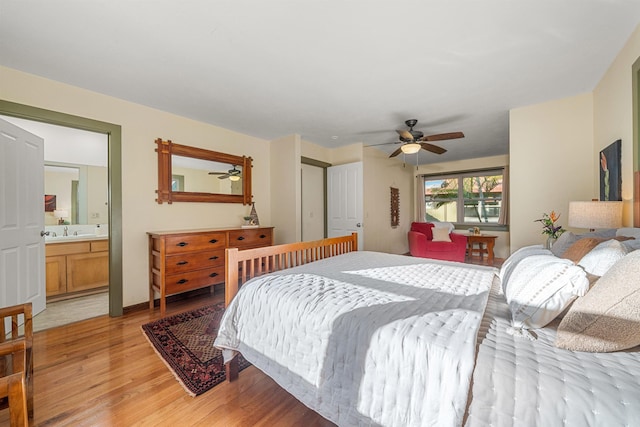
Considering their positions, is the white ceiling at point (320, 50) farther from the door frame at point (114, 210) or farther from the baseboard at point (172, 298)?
the baseboard at point (172, 298)

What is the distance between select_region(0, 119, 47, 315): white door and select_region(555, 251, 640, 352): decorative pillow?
393cm

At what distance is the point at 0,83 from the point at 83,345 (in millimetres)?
2403

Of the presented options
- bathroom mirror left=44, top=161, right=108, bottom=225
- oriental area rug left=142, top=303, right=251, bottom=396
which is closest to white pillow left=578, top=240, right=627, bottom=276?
oriental area rug left=142, top=303, right=251, bottom=396

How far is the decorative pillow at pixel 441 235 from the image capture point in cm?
516

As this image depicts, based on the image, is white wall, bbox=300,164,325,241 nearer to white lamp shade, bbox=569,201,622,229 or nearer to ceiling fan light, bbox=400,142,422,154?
ceiling fan light, bbox=400,142,422,154

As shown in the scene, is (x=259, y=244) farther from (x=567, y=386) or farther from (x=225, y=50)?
(x=567, y=386)

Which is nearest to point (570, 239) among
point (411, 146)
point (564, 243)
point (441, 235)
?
point (564, 243)

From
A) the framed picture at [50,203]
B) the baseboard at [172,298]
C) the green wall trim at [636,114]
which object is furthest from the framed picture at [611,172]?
the framed picture at [50,203]

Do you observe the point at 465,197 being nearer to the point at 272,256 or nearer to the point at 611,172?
the point at 611,172

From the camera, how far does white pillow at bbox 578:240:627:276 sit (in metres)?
1.06

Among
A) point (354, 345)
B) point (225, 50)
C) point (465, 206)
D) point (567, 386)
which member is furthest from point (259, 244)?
point (465, 206)

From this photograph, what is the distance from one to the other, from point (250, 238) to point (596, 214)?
3.53m

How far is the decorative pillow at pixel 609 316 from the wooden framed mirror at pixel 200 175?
372 centimetres

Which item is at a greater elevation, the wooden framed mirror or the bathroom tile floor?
the wooden framed mirror
